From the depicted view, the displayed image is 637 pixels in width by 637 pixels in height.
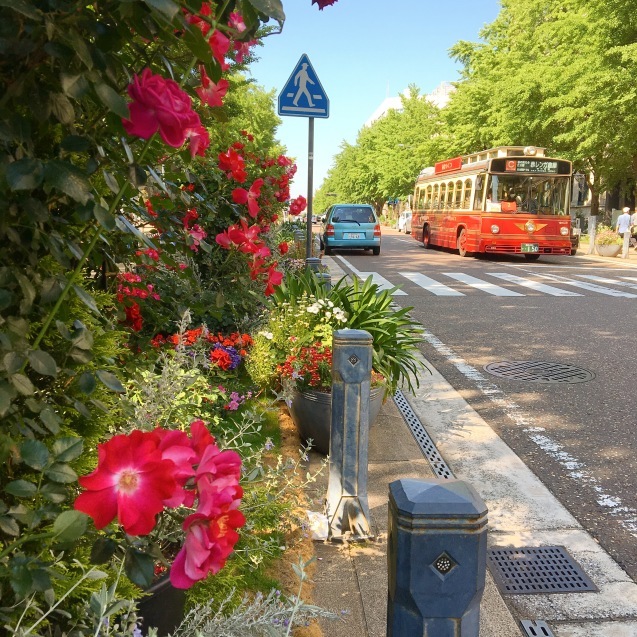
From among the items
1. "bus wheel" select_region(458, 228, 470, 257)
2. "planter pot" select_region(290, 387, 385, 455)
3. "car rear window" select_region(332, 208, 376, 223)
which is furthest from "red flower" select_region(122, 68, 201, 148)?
"car rear window" select_region(332, 208, 376, 223)

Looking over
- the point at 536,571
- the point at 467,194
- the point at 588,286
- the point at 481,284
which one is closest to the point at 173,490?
the point at 536,571

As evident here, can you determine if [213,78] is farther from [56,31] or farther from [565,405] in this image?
[565,405]

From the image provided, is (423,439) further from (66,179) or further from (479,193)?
(479,193)

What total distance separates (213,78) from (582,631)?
260 cm

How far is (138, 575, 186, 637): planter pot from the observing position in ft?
6.59

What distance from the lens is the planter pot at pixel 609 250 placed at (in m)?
24.3

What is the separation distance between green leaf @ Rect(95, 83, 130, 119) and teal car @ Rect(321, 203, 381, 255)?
22.5m

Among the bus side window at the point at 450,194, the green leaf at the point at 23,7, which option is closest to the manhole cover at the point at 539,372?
the green leaf at the point at 23,7

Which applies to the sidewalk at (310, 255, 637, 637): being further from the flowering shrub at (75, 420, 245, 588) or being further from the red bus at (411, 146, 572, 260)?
the red bus at (411, 146, 572, 260)

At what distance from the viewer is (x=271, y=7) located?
1.17m

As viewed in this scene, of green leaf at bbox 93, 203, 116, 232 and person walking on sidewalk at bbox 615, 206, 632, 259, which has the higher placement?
green leaf at bbox 93, 203, 116, 232

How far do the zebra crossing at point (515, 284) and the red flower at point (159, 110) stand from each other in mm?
11536

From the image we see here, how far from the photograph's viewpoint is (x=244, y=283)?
2863 mm

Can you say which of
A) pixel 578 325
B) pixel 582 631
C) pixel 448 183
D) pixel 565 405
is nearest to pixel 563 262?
pixel 448 183
